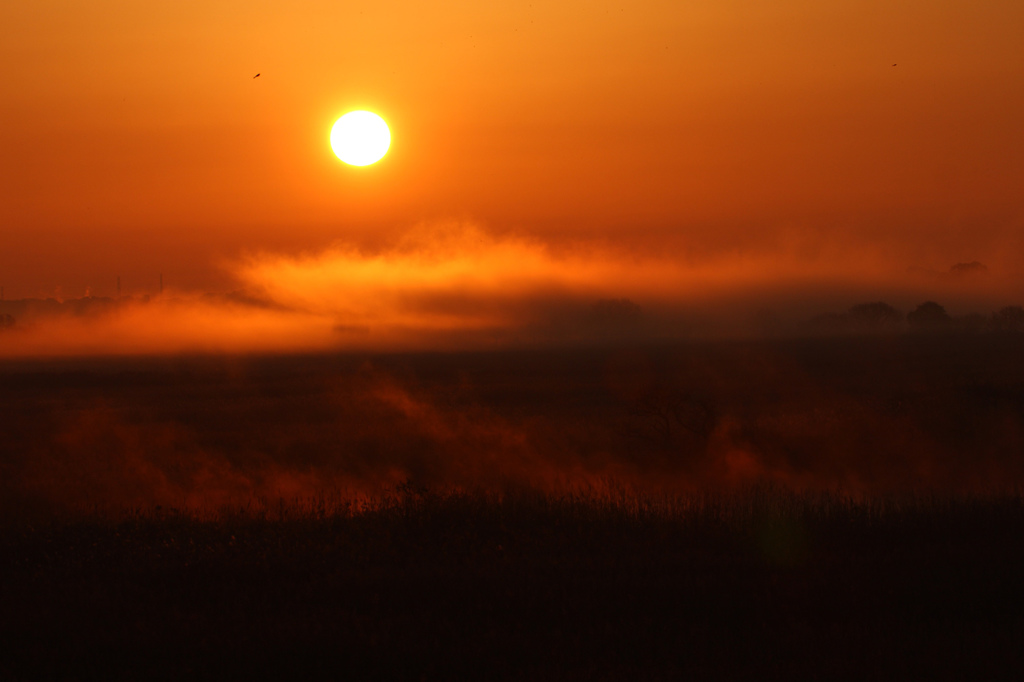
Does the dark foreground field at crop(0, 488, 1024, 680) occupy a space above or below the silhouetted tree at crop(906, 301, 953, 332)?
below

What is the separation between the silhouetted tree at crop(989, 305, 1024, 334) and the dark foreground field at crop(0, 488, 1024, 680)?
154 meters

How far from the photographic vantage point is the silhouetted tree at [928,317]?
614 feet

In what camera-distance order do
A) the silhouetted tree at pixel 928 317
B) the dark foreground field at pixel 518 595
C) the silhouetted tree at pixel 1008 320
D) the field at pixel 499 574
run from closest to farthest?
the dark foreground field at pixel 518 595
the field at pixel 499 574
the silhouetted tree at pixel 1008 320
the silhouetted tree at pixel 928 317

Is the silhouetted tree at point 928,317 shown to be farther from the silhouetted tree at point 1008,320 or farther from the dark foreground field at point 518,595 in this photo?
the dark foreground field at point 518,595

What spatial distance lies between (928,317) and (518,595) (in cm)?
20556

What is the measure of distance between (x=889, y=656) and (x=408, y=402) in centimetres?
3567

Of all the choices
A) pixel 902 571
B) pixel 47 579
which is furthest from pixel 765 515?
pixel 47 579

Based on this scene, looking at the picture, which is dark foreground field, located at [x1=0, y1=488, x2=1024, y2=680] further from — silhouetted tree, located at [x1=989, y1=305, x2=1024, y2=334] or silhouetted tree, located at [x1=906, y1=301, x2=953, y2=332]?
silhouetted tree, located at [x1=906, y1=301, x2=953, y2=332]

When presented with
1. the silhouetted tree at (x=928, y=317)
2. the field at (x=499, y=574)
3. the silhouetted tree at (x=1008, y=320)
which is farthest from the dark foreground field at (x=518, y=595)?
the silhouetted tree at (x=928, y=317)

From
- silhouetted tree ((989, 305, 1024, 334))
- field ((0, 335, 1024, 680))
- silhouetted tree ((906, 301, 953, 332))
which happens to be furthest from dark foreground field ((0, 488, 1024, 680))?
silhouetted tree ((906, 301, 953, 332))

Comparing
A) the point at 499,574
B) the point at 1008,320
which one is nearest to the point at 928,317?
the point at 1008,320

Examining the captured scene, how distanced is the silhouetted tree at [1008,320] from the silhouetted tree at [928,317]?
23232mm

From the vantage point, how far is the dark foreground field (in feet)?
24.4

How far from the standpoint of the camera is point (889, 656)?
7.41 metres
